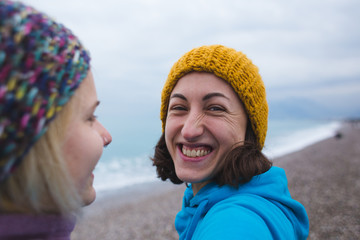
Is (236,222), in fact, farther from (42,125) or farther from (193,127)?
(42,125)

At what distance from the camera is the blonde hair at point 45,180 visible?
114 cm

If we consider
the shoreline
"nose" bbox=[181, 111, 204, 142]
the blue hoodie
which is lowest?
the shoreline

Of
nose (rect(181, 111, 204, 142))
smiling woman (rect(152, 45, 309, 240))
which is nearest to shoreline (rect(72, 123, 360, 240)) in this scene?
smiling woman (rect(152, 45, 309, 240))

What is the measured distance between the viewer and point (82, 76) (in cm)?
136

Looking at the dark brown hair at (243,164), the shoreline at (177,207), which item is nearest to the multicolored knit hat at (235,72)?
the dark brown hair at (243,164)

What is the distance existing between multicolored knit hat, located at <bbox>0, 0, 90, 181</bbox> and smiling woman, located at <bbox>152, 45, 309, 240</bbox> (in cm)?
123

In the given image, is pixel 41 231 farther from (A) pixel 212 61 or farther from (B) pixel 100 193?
(B) pixel 100 193

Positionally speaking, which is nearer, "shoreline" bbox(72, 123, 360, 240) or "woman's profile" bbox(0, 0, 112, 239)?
"woman's profile" bbox(0, 0, 112, 239)

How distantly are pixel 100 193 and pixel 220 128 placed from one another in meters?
14.7

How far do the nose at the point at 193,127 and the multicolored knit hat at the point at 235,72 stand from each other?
43cm

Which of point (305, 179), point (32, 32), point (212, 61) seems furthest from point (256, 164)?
point (305, 179)

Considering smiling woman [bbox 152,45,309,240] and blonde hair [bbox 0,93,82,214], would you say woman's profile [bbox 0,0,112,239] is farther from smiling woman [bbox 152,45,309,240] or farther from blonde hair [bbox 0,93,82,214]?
smiling woman [bbox 152,45,309,240]

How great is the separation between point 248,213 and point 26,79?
1.52 metres

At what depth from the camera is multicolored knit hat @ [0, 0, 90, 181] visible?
3.31ft
